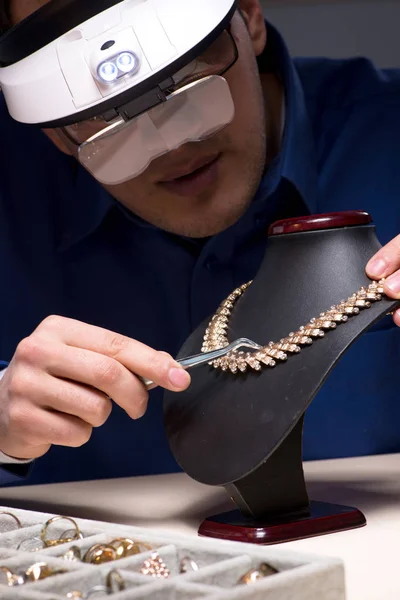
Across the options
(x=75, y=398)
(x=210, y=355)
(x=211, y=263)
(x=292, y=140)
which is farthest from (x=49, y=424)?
(x=292, y=140)

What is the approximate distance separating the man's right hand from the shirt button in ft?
1.58

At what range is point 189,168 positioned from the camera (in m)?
1.17

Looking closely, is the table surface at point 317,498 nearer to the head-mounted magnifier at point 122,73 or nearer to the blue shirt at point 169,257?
the blue shirt at point 169,257

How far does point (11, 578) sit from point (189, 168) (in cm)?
65

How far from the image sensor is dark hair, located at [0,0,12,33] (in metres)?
1.12

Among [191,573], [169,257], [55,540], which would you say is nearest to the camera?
[191,573]

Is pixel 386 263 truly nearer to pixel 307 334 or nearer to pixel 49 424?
pixel 307 334

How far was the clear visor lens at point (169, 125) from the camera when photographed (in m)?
0.99

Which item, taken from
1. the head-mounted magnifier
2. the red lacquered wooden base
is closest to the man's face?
the head-mounted magnifier

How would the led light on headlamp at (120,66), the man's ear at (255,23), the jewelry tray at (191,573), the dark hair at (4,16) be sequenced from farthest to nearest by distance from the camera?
1. the man's ear at (255,23)
2. the dark hair at (4,16)
3. the led light on headlamp at (120,66)
4. the jewelry tray at (191,573)

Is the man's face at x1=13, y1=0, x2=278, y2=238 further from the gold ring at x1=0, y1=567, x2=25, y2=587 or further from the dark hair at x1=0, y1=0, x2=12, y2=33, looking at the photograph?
the gold ring at x1=0, y1=567, x2=25, y2=587

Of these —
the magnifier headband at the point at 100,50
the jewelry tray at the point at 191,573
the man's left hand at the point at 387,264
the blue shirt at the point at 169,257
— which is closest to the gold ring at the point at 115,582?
the jewelry tray at the point at 191,573

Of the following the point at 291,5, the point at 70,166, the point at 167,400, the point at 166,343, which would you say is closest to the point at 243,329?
the point at 167,400

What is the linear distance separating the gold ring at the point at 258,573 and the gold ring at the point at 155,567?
58 millimetres
